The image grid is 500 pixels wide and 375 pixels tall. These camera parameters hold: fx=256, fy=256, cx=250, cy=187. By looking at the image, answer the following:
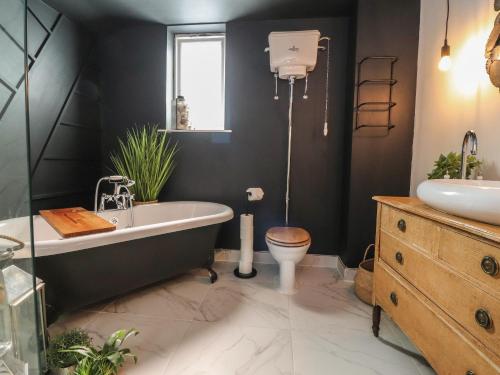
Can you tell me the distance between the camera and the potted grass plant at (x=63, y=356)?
1.10m

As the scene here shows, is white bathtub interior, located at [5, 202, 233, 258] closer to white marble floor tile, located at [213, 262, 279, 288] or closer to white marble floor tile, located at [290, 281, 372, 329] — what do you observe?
white marble floor tile, located at [213, 262, 279, 288]

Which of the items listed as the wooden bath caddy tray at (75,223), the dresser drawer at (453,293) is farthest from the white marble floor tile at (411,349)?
the wooden bath caddy tray at (75,223)

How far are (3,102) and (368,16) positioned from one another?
2354mm

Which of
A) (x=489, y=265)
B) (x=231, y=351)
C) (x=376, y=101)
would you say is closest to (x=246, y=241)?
(x=231, y=351)

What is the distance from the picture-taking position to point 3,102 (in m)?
0.91

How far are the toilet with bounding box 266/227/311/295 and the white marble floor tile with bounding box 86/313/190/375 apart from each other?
0.76 metres

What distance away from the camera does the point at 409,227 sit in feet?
3.77

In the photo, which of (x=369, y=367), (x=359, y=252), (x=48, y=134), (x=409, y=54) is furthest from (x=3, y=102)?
(x=409, y=54)

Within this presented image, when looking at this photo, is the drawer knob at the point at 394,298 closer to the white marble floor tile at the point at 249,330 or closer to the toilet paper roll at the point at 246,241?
the white marble floor tile at the point at 249,330

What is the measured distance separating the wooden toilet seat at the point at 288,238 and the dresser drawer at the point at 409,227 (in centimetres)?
61

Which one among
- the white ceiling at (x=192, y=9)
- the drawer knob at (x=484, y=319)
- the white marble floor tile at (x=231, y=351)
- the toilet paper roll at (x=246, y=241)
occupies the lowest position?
the white marble floor tile at (x=231, y=351)

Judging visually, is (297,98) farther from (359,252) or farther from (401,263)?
(401,263)

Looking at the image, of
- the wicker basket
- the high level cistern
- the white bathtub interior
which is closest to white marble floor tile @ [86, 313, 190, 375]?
the white bathtub interior

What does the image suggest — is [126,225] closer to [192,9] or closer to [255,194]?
[255,194]
